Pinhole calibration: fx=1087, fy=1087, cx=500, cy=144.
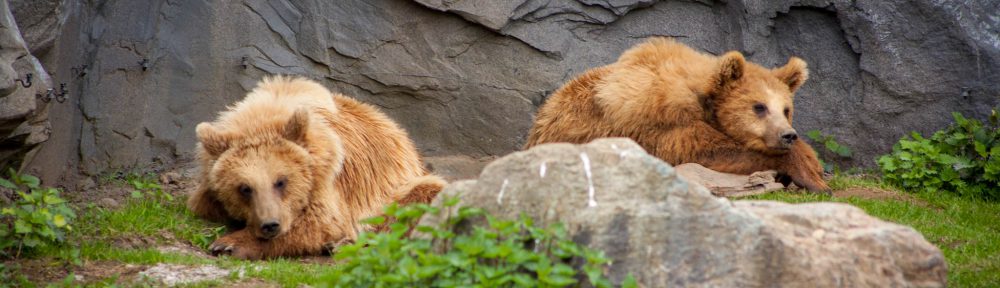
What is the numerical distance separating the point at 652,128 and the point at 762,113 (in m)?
0.98

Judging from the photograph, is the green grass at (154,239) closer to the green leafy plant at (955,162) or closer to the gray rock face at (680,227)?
the gray rock face at (680,227)

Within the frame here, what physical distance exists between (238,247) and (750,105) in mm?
4615

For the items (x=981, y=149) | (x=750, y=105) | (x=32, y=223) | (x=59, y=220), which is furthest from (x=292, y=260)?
(x=981, y=149)

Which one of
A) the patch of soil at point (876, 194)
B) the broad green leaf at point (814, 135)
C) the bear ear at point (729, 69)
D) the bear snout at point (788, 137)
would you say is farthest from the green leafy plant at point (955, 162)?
the bear ear at point (729, 69)

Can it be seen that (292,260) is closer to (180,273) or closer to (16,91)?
(180,273)

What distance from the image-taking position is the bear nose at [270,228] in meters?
7.78

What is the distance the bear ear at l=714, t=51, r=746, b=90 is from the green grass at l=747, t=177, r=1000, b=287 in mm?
1106

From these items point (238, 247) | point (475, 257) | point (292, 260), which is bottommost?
point (292, 260)

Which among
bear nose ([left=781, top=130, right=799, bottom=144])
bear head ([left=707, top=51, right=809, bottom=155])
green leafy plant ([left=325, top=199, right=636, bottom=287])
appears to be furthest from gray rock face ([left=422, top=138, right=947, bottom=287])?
bear head ([left=707, top=51, right=809, bottom=155])

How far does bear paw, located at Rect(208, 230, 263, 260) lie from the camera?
25.8 feet

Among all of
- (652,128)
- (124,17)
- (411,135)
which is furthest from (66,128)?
(652,128)

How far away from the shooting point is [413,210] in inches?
201

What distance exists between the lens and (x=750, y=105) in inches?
380

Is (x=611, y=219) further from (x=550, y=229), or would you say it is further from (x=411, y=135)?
(x=411, y=135)
